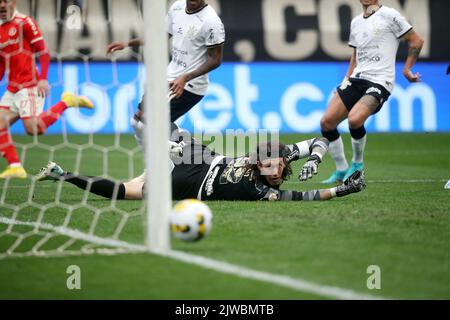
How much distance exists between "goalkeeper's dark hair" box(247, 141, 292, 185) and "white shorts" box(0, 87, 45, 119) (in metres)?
2.52

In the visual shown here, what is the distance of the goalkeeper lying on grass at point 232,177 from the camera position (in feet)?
24.9

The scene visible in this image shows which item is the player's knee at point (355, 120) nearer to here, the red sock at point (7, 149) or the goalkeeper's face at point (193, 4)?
the goalkeeper's face at point (193, 4)

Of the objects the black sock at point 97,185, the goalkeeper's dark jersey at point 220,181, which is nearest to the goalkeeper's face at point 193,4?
the goalkeeper's dark jersey at point 220,181

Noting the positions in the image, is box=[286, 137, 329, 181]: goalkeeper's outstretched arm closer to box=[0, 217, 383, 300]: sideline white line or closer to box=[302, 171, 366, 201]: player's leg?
box=[302, 171, 366, 201]: player's leg

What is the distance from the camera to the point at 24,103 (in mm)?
8820

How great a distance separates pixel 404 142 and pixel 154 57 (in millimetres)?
10796

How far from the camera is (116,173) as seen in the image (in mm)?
10961

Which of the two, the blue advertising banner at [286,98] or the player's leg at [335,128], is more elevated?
the blue advertising banner at [286,98]

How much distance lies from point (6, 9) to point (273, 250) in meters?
4.51

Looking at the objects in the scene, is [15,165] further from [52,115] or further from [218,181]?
[218,181]

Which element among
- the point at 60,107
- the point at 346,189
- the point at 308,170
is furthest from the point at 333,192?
the point at 60,107

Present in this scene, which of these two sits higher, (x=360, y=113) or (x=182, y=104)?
(x=182, y=104)

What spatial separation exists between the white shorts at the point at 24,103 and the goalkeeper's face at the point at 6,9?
75cm

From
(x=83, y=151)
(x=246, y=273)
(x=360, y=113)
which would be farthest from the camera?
(x=83, y=151)
